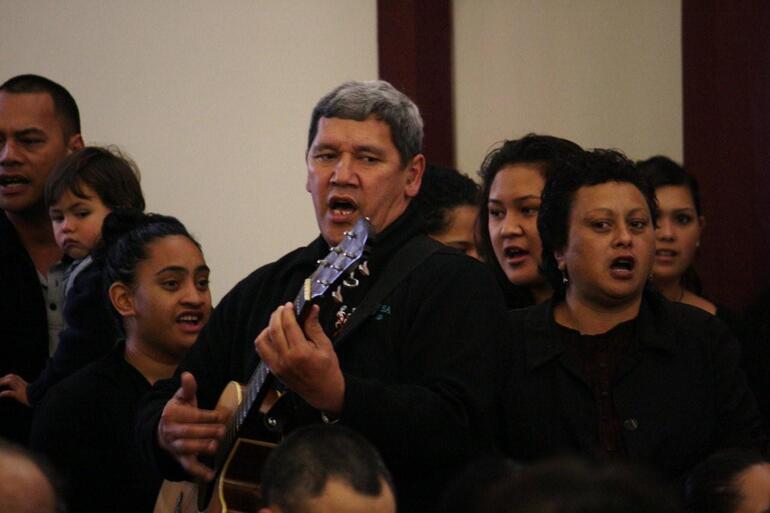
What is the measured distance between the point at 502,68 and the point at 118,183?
83.8 inches

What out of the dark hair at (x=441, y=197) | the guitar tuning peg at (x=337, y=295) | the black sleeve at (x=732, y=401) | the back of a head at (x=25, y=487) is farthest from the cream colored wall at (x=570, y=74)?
the back of a head at (x=25, y=487)

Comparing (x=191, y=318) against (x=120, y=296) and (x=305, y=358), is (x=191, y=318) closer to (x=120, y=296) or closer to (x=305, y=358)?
(x=120, y=296)

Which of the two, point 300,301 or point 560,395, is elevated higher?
point 300,301

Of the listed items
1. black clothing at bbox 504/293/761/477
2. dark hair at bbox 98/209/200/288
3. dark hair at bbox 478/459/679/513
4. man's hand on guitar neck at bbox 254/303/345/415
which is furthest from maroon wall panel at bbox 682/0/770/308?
dark hair at bbox 478/459/679/513

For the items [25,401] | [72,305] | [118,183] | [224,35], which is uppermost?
[224,35]

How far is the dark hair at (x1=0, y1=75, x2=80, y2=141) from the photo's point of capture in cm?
551

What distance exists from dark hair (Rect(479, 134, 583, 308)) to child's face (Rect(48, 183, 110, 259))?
1208mm

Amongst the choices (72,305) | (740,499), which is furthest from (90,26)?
(740,499)

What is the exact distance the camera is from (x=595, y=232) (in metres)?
3.99

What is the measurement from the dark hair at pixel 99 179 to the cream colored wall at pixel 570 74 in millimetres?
1923

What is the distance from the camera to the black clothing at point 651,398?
3711 millimetres

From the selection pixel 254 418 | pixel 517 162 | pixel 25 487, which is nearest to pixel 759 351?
pixel 517 162

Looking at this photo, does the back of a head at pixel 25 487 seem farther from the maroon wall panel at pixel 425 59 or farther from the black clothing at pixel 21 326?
the maroon wall panel at pixel 425 59

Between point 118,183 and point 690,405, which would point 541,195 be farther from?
point 118,183
